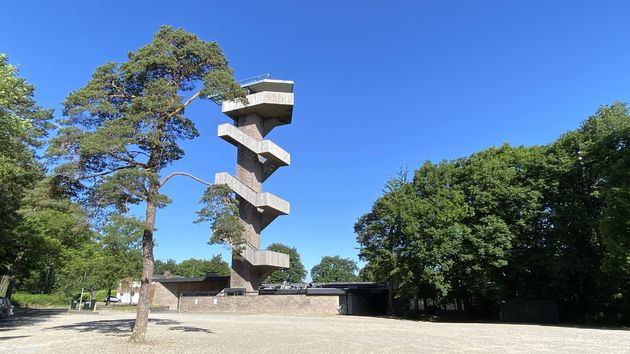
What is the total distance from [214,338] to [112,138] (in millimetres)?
8752

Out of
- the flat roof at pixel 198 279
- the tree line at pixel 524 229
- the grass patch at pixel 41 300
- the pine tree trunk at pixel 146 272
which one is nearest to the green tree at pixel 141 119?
the pine tree trunk at pixel 146 272

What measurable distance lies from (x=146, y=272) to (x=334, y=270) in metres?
119

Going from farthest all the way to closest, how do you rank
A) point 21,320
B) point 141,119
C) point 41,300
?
point 41,300 → point 21,320 → point 141,119

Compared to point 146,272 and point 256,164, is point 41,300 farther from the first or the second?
point 146,272

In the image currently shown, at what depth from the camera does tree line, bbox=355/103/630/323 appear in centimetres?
3145

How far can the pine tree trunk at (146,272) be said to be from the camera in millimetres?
16625

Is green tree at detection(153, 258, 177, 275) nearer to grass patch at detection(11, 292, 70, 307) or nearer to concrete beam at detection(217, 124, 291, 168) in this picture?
grass patch at detection(11, 292, 70, 307)

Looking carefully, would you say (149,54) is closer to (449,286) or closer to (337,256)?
(449,286)

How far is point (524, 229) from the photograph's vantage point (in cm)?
3481

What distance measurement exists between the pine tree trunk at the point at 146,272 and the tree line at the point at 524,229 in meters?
23.0

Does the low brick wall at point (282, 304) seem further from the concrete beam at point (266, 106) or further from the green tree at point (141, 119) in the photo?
the green tree at point (141, 119)

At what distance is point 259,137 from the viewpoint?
47.6 meters

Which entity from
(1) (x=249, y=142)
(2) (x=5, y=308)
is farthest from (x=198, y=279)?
(2) (x=5, y=308)

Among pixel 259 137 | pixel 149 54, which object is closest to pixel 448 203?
pixel 259 137
